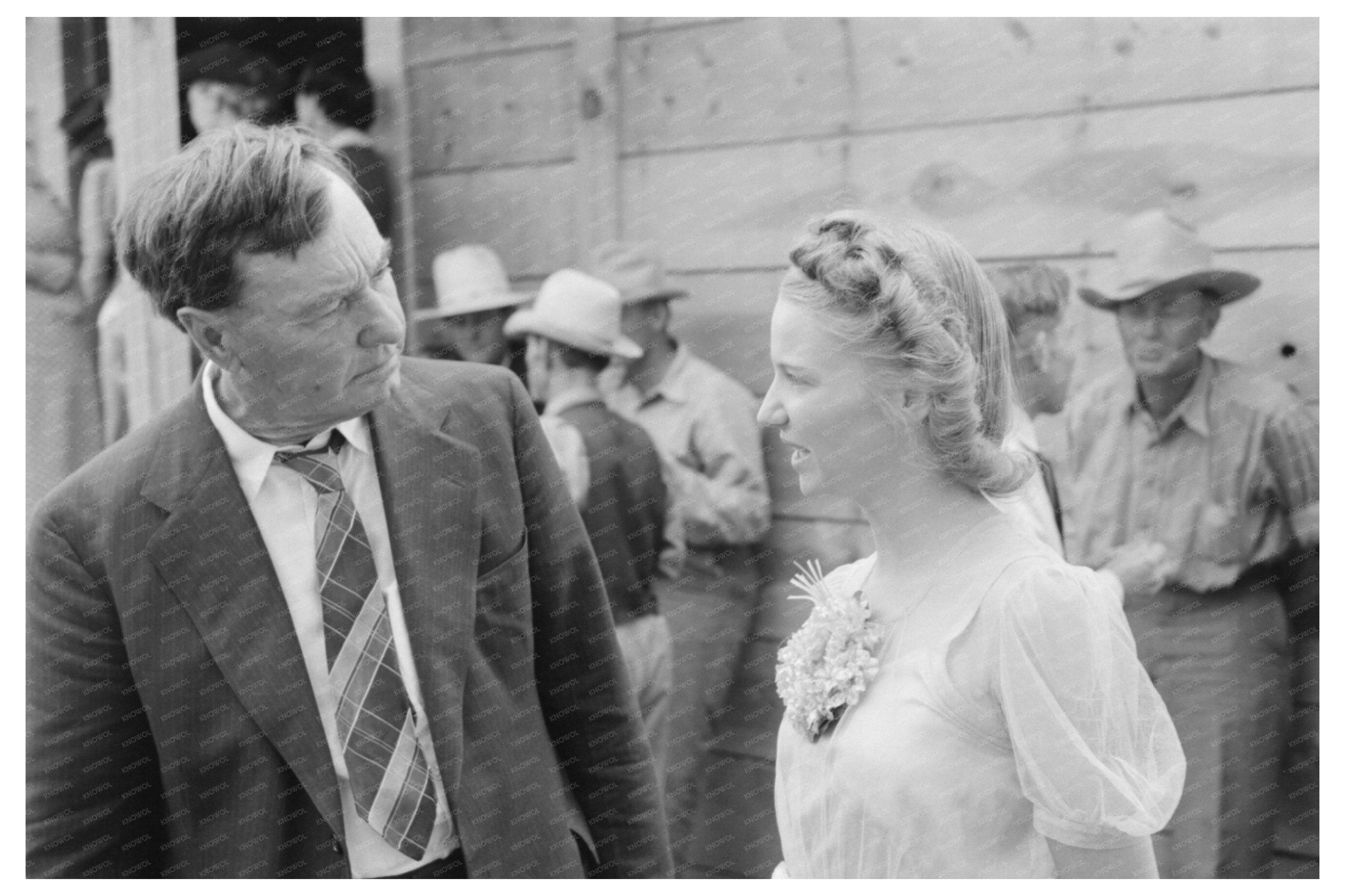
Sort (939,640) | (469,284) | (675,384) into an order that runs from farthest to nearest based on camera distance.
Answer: (469,284) < (675,384) < (939,640)

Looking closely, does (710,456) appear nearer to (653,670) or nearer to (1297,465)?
(653,670)

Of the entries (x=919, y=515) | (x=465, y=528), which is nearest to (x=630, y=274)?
(x=465, y=528)

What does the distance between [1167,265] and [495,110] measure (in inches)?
66.5

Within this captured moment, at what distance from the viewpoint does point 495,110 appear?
333 cm

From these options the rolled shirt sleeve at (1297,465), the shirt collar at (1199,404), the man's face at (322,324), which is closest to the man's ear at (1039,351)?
the shirt collar at (1199,404)

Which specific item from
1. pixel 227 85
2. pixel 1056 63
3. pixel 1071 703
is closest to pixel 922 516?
pixel 1071 703

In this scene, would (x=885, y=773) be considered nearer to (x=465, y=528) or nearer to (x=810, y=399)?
(x=810, y=399)

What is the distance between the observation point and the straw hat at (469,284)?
11.1 ft

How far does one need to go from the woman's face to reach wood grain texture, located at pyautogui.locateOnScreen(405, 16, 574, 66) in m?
1.93

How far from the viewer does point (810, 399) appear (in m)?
1.49

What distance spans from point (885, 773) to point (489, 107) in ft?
7.83

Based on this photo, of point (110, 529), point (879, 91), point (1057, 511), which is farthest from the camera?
point (879, 91)

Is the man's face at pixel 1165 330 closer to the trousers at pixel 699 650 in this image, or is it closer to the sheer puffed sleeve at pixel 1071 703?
the trousers at pixel 699 650

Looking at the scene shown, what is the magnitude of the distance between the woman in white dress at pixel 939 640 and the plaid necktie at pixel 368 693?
0.48 metres
